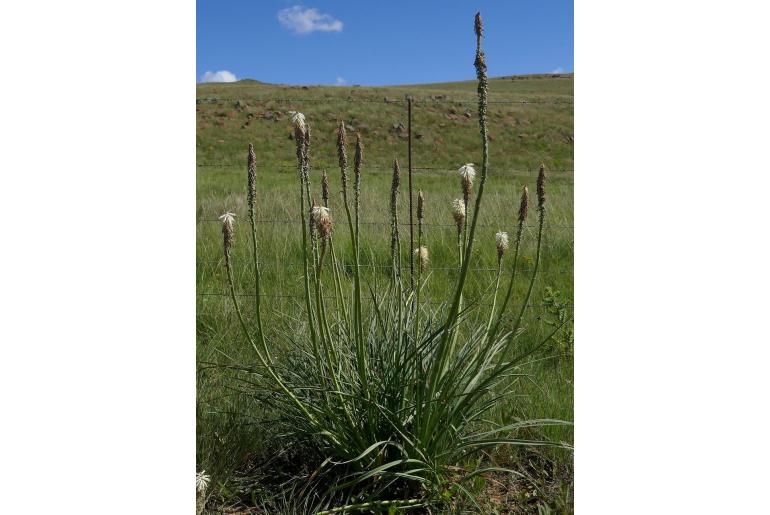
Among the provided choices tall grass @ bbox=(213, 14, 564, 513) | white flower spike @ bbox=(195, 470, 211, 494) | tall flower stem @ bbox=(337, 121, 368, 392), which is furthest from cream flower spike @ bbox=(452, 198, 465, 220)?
white flower spike @ bbox=(195, 470, 211, 494)

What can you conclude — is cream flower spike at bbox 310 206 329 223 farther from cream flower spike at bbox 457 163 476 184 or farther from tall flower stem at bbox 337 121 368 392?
cream flower spike at bbox 457 163 476 184

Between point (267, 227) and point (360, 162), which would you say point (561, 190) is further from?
point (360, 162)

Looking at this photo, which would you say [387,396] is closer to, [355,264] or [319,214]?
[355,264]

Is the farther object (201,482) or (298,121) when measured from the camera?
(201,482)

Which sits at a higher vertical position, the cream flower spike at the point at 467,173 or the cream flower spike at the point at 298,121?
the cream flower spike at the point at 298,121

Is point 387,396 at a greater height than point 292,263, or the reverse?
point 292,263

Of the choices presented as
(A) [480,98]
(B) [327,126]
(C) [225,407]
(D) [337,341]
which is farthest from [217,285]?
(B) [327,126]

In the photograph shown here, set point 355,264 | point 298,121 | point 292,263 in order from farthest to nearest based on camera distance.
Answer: point 292,263 < point 355,264 < point 298,121

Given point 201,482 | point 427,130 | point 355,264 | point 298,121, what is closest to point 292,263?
point 201,482

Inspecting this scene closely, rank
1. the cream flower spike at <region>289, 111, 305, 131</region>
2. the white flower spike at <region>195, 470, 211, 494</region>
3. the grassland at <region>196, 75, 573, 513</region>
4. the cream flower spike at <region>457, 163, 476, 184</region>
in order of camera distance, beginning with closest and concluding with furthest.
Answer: the cream flower spike at <region>289, 111, 305, 131</region>
the cream flower spike at <region>457, 163, 476, 184</region>
the white flower spike at <region>195, 470, 211, 494</region>
the grassland at <region>196, 75, 573, 513</region>

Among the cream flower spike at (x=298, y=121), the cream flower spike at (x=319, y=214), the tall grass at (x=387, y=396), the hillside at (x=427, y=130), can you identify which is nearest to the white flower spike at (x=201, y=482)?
the tall grass at (x=387, y=396)

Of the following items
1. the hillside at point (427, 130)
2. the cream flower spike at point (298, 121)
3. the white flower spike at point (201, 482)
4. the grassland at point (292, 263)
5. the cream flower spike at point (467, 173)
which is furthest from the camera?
the hillside at point (427, 130)

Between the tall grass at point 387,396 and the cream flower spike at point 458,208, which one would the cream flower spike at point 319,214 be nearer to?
the tall grass at point 387,396

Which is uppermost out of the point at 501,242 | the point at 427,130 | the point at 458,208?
the point at 427,130
